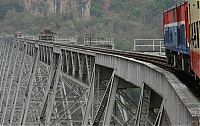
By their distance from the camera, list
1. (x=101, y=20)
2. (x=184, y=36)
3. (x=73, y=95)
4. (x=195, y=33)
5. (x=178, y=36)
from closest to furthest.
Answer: (x=195, y=33)
(x=184, y=36)
(x=178, y=36)
(x=73, y=95)
(x=101, y=20)

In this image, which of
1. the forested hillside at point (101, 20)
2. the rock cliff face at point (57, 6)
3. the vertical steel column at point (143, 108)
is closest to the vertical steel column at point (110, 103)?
the vertical steel column at point (143, 108)

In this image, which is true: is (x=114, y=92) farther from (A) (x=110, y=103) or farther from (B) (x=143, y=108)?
(B) (x=143, y=108)

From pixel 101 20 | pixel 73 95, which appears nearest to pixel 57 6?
pixel 101 20

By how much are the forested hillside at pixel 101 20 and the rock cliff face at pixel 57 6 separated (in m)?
1.76

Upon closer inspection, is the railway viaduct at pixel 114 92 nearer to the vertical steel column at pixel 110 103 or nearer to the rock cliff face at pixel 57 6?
the vertical steel column at pixel 110 103

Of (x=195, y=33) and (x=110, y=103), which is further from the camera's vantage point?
(x=110, y=103)

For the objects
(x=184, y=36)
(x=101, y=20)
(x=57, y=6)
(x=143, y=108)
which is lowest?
(x=143, y=108)

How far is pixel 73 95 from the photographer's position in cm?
3078

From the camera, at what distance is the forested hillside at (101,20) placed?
108688 millimetres

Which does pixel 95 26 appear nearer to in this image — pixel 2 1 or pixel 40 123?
pixel 2 1

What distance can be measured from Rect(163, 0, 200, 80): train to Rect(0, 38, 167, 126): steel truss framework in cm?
129

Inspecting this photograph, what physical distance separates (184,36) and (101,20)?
108301mm

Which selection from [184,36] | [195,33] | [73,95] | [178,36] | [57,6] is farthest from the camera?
[57,6]

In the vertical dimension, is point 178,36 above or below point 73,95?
above
